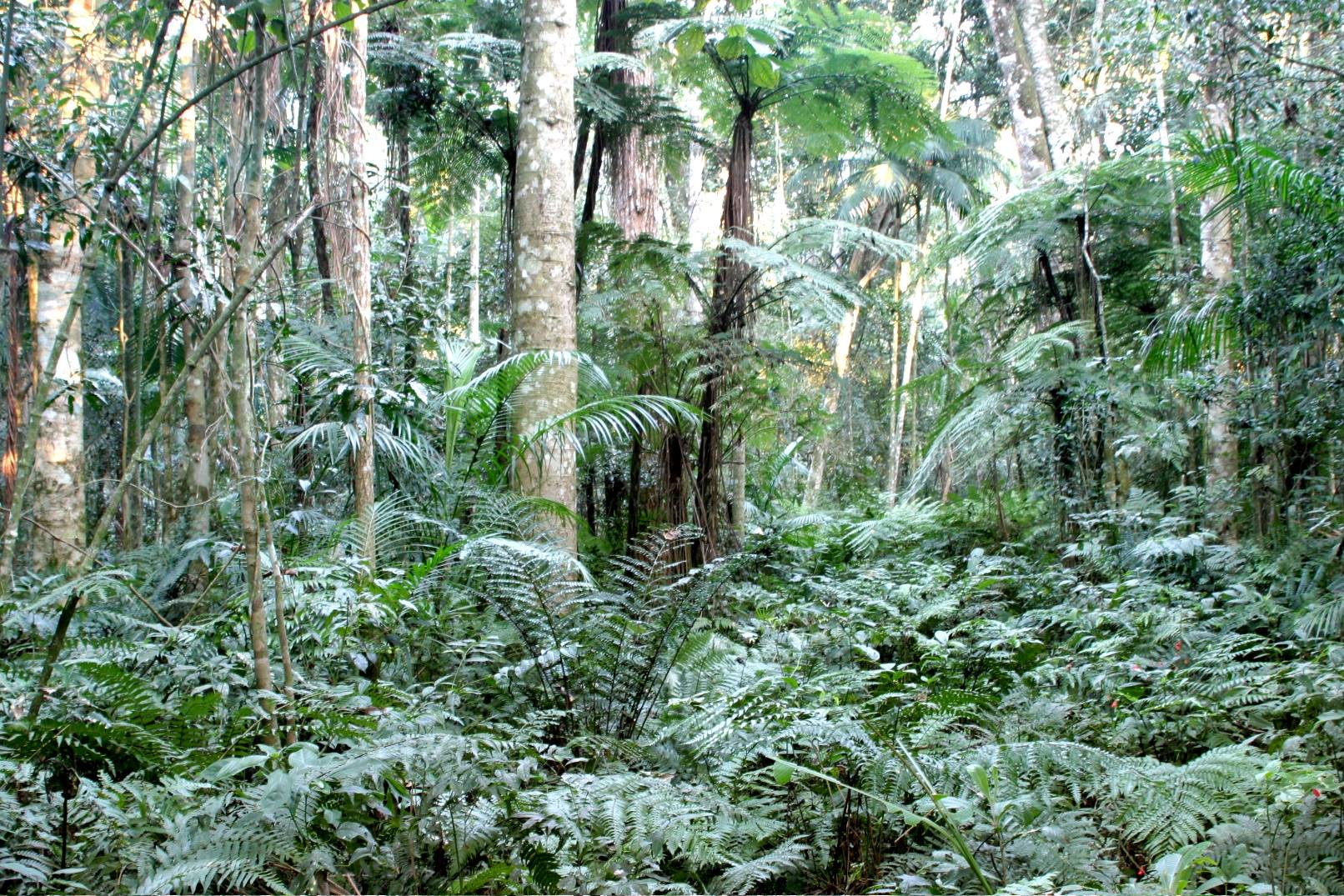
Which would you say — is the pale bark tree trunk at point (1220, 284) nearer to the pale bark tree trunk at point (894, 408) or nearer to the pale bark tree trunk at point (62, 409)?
the pale bark tree trunk at point (894, 408)

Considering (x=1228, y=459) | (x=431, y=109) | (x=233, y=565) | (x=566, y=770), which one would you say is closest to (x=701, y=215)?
(x=431, y=109)

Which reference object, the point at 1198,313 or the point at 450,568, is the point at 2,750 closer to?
the point at 450,568

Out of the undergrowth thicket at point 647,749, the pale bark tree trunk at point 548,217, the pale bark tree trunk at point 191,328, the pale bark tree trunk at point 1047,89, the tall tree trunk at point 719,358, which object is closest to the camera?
the undergrowth thicket at point 647,749

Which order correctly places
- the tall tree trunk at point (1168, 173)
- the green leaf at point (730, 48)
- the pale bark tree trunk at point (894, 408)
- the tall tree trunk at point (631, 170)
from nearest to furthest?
the green leaf at point (730, 48) < the tall tree trunk at point (1168, 173) < the tall tree trunk at point (631, 170) < the pale bark tree trunk at point (894, 408)

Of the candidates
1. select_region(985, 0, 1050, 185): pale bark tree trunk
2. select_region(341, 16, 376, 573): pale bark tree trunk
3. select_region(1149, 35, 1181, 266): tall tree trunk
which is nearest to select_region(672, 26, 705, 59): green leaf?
select_region(341, 16, 376, 573): pale bark tree trunk

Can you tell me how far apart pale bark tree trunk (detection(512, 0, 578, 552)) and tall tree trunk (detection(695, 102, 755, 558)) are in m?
1.15

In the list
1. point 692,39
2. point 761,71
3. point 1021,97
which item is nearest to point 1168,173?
point 1021,97

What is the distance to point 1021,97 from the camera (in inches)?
365

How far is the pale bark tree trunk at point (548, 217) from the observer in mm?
4812

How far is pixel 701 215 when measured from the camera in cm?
2306

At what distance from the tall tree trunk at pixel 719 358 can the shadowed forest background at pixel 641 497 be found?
4 centimetres

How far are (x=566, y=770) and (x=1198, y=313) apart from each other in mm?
4715

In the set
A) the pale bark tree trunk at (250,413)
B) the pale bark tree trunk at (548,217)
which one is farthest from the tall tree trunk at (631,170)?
the pale bark tree trunk at (250,413)

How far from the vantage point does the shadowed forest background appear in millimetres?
1911
